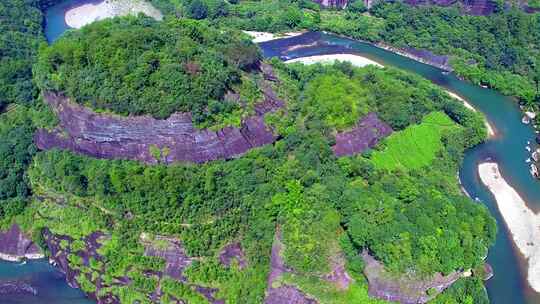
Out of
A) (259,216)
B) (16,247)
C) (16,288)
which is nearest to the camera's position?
(259,216)

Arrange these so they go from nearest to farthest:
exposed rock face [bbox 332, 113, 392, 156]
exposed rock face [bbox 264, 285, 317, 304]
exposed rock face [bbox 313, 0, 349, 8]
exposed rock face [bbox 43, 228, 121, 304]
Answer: exposed rock face [bbox 264, 285, 317, 304], exposed rock face [bbox 43, 228, 121, 304], exposed rock face [bbox 332, 113, 392, 156], exposed rock face [bbox 313, 0, 349, 8]

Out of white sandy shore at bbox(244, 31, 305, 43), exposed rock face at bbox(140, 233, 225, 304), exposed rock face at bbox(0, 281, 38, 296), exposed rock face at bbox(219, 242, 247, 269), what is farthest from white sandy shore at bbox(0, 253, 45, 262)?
white sandy shore at bbox(244, 31, 305, 43)

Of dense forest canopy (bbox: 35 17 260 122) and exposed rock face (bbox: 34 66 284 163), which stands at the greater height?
dense forest canopy (bbox: 35 17 260 122)

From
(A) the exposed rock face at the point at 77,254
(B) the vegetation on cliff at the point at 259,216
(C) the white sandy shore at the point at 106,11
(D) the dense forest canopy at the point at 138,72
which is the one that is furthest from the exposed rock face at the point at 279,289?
→ (C) the white sandy shore at the point at 106,11

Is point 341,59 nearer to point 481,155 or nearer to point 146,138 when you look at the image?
point 481,155

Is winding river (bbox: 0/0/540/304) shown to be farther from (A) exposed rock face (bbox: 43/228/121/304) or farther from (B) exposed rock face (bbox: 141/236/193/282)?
(B) exposed rock face (bbox: 141/236/193/282)

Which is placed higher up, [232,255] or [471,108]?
[471,108]

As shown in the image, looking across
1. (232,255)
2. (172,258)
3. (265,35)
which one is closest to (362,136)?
(232,255)
